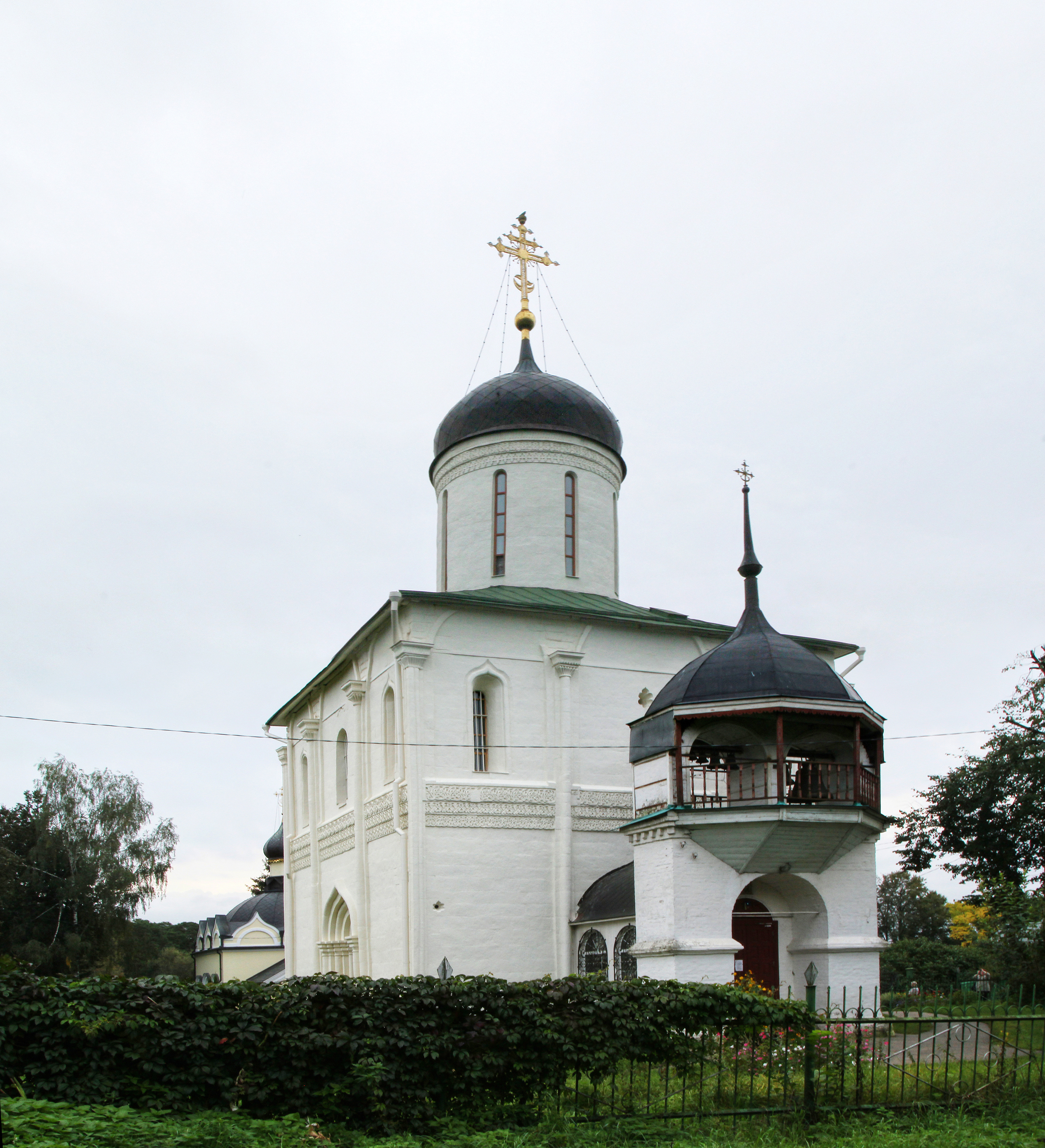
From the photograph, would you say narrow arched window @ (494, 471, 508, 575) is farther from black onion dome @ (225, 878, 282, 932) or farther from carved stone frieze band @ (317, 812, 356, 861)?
black onion dome @ (225, 878, 282, 932)

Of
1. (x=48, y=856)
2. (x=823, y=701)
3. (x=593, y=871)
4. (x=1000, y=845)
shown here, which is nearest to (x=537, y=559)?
(x=593, y=871)

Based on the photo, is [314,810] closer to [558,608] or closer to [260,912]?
[558,608]

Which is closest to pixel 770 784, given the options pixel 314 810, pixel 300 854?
pixel 314 810

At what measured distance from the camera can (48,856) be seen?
122 ft

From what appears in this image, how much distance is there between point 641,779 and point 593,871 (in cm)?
310

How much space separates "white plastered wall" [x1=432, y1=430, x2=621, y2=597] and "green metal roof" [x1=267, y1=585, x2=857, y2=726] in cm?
34

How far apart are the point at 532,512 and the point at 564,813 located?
6.28 metres

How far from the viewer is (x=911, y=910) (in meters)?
55.2

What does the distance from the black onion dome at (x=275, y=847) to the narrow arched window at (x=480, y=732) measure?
27.8 meters

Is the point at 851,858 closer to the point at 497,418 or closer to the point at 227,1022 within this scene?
the point at 227,1022

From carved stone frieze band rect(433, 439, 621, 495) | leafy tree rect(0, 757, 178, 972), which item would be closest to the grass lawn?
carved stone frieze band rect(433, 439, 621, 495)

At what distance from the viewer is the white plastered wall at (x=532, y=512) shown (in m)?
21.8

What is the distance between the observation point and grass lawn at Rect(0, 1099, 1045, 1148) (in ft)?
21.4

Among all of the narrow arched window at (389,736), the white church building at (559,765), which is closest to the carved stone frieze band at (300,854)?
the white church building at (559,765)
